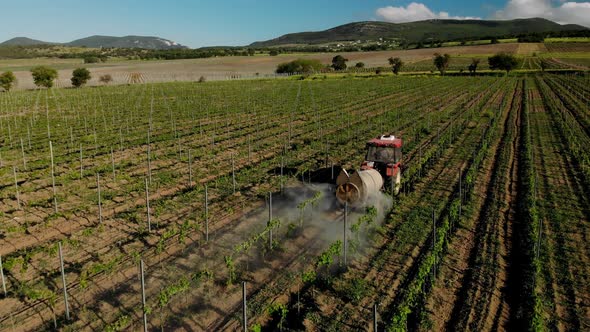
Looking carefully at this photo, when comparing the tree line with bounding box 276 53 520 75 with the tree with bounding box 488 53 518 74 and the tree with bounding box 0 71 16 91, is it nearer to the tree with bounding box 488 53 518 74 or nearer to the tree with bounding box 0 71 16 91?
the tree with bounding box 488 53 518 74

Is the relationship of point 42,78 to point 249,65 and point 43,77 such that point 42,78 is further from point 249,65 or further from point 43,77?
point 249,65

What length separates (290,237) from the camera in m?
Result: 11.9

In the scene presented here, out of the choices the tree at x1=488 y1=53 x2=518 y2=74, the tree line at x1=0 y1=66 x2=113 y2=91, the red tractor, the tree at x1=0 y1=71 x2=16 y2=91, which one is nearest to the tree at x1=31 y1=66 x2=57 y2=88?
the tree line at x1=0 y1=66 x2=113 y2=91

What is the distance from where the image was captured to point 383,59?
131750 millimetres

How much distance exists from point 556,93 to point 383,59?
87464mm

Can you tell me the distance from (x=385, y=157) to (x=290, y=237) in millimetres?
4909

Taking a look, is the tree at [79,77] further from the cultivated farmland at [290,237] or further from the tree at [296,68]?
the tree at [296,68]

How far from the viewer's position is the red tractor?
496 inches

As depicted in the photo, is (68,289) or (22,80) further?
(22,80)

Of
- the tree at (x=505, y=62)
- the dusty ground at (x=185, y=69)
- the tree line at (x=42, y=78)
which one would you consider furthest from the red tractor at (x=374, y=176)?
the tree at (x=505, y=62)

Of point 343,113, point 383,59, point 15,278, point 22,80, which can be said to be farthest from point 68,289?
point 383,59

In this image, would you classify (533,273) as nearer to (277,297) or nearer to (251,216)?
(277,297)

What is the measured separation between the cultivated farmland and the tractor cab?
1089 millimetres

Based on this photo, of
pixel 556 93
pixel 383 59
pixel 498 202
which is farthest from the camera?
pixel 383 59
